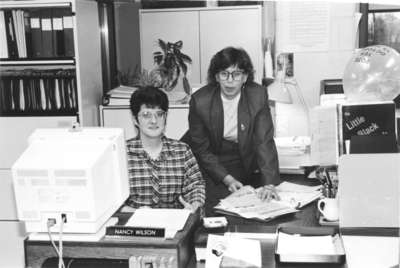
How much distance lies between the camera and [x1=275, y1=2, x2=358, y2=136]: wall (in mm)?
4098

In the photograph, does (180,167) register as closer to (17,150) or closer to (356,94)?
(356,94)

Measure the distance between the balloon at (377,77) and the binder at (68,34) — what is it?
1.84 m

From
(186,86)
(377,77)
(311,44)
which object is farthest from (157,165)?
(311,44)

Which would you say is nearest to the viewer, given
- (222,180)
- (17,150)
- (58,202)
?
(58,202)

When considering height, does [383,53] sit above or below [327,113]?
above

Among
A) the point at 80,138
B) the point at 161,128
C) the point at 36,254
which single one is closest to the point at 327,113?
the point at 161,128

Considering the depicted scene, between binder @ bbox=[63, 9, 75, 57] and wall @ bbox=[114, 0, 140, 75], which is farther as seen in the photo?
wall @ bbox=[114, 0, 140, 75]

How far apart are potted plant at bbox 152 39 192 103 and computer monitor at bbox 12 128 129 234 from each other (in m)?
2.25

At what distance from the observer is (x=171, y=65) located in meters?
3.93

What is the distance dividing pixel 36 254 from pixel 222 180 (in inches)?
50.1

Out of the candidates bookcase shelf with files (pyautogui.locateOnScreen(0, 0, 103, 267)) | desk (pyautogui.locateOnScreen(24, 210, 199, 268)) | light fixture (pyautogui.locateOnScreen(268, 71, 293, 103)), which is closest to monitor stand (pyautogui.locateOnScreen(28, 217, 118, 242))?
desk (pyautogui.locateOnScreen(24, 210, 199, 268))

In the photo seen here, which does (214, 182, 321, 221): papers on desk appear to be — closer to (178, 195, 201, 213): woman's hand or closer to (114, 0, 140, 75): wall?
(178, 195, 201, 213): woman's hand

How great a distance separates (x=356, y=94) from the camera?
254 centimetres

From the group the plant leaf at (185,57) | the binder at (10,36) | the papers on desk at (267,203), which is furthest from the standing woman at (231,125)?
the binder at (10,36)
